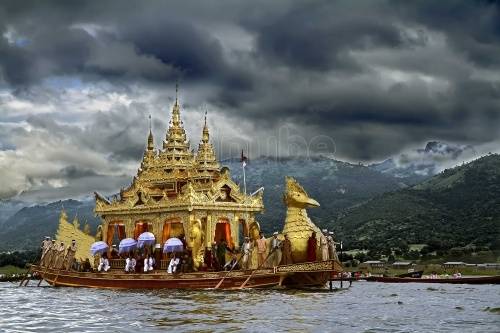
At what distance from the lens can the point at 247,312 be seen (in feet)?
80.8

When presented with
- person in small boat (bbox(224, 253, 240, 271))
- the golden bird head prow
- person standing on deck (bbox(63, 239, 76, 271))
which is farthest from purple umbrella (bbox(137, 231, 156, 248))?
the golden bird head prow

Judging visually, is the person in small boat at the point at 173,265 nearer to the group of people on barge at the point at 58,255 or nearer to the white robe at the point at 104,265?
the white robe at the point at 104,265

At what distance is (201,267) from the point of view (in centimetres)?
3709

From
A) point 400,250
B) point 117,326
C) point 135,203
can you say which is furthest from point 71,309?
point 400,250

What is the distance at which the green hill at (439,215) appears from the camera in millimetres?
97000

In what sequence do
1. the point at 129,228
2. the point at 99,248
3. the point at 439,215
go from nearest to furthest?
the point at 99,248 → the point at 129,228 → the point at 439,215

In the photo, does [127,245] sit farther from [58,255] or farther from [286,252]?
[286,252]

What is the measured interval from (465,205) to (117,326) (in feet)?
408

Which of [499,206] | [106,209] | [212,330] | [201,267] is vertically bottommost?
[212,330]

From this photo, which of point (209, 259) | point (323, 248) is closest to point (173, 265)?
point (209, 259)

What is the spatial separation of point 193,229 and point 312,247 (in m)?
7.06

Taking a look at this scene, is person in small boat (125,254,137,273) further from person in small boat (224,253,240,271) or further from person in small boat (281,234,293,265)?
person in small boat (281,234,293,265)

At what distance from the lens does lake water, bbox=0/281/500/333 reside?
830 inches

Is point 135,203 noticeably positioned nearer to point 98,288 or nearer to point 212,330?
point 98,288
